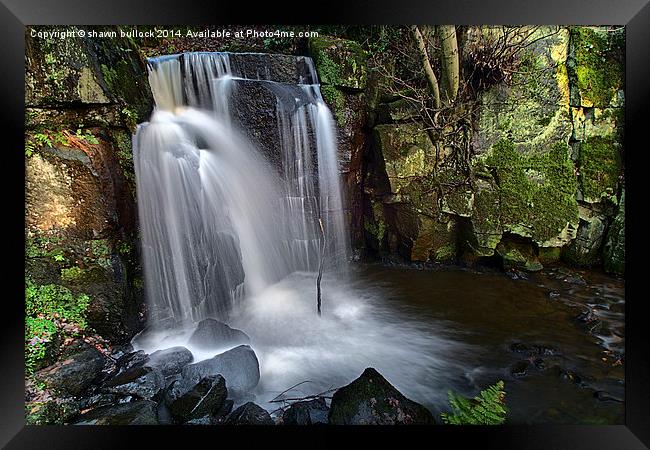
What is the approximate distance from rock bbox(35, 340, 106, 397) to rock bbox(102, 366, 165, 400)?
0.13 meters

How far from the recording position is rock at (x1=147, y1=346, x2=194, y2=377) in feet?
7.77

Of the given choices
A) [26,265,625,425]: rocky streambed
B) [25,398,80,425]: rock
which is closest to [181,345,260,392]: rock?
[26,265,625,425]: rocky streambed

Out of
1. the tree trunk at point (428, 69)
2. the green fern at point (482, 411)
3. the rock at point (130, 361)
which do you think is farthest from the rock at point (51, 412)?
the tree trunk at point (428, 69)

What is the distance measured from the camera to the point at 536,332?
8.81ft

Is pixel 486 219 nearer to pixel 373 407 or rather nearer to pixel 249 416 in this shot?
pixel 373 407

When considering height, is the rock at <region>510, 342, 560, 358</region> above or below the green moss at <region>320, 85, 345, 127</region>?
below

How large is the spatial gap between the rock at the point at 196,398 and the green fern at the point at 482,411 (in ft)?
5.21

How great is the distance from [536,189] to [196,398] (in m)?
3.73

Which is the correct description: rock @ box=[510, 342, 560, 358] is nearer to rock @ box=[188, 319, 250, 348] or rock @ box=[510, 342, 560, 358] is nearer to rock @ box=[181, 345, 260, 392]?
rock @ box=[181, 345, 260, 392]

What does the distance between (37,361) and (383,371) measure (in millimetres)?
2514

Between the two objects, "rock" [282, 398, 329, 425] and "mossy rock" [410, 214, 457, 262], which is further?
"mossy rock" [410, 214, 457, 262]

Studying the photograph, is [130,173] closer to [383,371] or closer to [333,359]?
[333,359]

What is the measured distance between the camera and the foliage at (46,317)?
2008mm

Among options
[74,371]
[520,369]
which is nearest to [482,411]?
[520,369]
